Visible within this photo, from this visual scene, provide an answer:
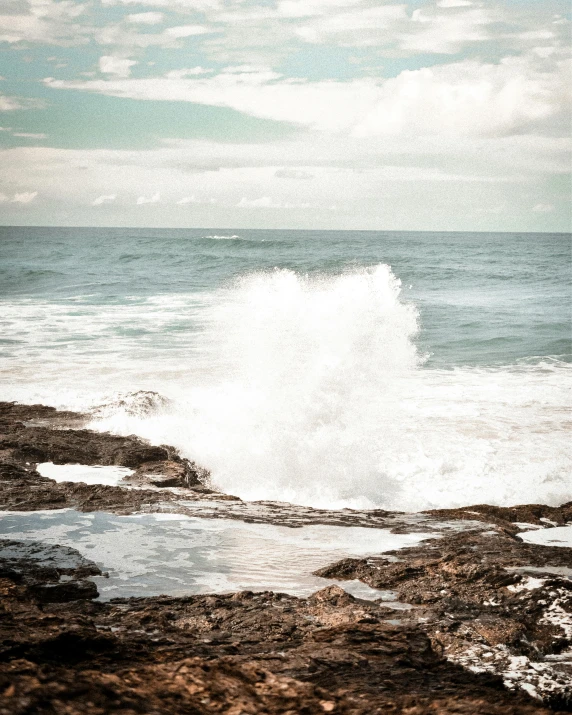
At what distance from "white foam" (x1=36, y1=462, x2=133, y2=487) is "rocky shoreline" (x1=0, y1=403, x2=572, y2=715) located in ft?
2.80

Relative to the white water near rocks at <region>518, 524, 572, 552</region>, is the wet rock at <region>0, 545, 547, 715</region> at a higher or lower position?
higher

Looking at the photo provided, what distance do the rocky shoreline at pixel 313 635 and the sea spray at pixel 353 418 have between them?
1.88m

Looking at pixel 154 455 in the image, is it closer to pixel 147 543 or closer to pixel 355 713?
pixel 147 543

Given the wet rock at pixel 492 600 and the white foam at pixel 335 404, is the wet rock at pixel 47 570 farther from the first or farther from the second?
the white foam at pixel 335 404

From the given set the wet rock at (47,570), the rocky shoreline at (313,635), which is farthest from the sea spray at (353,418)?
the wet rock at (47,570)

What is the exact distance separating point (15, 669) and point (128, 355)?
45.1ft

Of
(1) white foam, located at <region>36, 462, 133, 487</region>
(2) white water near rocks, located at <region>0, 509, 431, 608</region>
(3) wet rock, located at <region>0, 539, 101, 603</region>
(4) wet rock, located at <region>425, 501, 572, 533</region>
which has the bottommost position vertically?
(4) wet rock, located at <region>425, 501, 572, 533</region>

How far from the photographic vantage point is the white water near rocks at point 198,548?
4.27 metres

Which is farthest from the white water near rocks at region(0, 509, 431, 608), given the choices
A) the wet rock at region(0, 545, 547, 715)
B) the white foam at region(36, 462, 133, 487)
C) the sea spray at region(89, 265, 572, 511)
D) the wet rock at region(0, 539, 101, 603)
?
the sea spray at region(89, 265, 572, 511)

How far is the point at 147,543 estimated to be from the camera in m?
5.09

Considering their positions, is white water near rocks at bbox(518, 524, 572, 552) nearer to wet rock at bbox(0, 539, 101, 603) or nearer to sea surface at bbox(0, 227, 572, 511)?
sea surface at bbox(0, 227, 572, 511)

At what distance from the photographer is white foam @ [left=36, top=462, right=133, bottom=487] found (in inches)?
276

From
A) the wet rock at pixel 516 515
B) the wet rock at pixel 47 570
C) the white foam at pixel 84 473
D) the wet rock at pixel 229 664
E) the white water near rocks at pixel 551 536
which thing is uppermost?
the wet rock at pixel 229 664

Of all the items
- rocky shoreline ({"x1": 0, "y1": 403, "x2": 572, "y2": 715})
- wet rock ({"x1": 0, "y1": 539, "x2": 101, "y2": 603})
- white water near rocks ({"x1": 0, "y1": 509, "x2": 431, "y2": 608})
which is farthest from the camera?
white water near rocks ({"x1": 0, "y1": 509, "x2": 431, "y2": 608})
